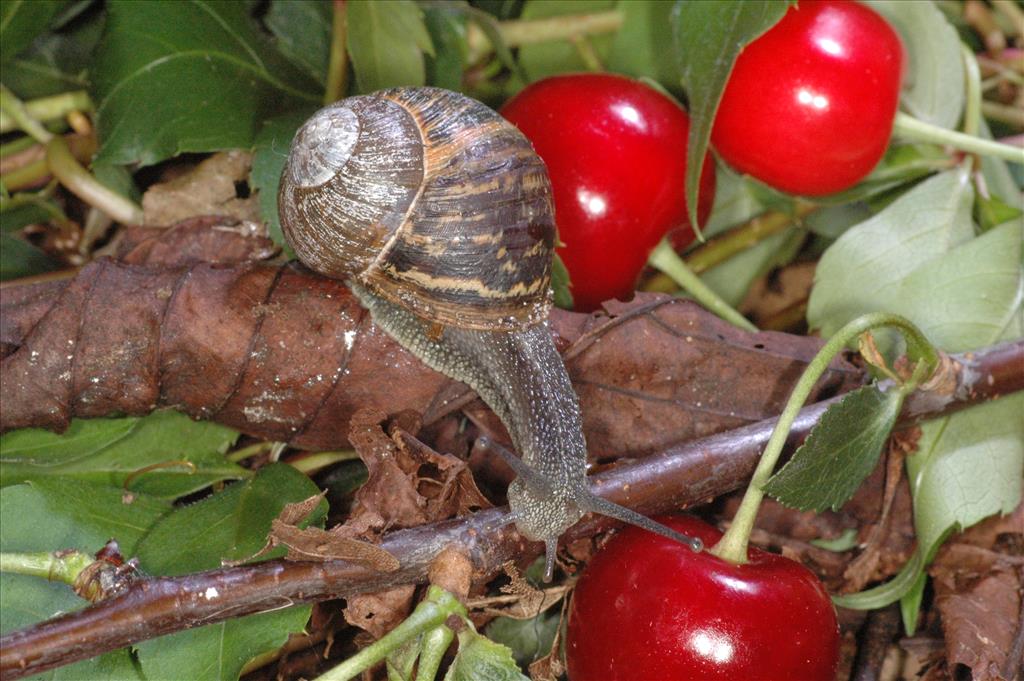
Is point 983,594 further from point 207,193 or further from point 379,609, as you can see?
point 207,193

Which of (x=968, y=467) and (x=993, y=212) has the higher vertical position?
(x=993, y=212)

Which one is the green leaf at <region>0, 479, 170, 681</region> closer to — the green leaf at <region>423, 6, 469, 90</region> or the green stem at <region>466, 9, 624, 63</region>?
the green leaf at <region>423, 6, 469, 90</region>

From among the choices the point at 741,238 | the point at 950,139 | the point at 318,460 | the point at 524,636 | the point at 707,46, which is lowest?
the point at 524,636

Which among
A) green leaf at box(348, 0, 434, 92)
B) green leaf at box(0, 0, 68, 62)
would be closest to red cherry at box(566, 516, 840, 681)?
green leaf at box(348, 0, 434, 92)

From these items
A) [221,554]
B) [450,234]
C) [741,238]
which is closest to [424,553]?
[221,554]

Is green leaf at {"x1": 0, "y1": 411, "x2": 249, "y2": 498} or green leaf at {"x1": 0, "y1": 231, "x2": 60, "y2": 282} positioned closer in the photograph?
green leaf at {"x1": 0, "y1": 411, "x2": 249, "y2": 498}

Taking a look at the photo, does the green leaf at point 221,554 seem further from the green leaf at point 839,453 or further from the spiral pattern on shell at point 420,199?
the green leaf at point 839,453

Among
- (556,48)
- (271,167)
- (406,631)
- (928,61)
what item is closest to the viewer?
(406,631)
